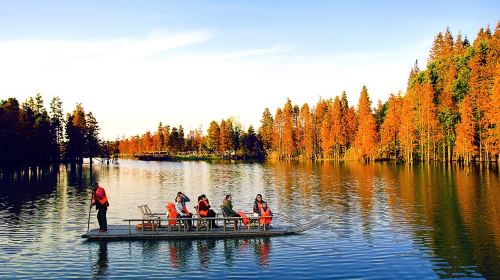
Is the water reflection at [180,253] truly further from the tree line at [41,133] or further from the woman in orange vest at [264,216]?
the tree line at [41,133]

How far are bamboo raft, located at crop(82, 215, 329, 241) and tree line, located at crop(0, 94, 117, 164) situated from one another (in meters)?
80.6

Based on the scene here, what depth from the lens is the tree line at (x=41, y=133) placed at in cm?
10069

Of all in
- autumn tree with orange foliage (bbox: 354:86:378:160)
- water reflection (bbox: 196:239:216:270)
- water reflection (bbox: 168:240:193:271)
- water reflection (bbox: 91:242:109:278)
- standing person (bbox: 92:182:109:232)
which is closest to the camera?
water reflection (bbox: 91:242:109:278)

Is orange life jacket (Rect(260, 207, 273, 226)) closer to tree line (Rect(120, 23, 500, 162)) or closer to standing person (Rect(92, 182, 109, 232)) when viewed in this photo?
standing person (Rect(92, 182, 109, 232))

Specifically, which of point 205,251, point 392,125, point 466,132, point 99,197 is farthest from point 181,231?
point 392,125

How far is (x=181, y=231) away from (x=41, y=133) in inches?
3684

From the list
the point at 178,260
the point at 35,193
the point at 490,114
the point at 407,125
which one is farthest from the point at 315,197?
the point at 407,125

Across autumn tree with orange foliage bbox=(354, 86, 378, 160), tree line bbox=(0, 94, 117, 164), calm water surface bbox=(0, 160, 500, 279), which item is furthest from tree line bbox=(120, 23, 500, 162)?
tree line bbox=(0, 94, 117, 164)

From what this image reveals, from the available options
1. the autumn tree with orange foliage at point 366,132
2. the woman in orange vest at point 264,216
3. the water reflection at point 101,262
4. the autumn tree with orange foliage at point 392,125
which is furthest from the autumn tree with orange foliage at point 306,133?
the water reflection at point 101,262

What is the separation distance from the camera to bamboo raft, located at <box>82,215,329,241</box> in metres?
27.5

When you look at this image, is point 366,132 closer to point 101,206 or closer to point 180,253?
point 101,206

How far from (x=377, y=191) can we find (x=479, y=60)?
234ft

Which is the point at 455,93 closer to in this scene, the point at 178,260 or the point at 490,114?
the point at 490,114

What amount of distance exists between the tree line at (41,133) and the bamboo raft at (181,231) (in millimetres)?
80579
